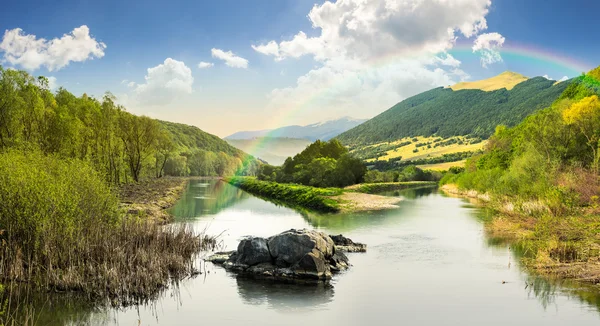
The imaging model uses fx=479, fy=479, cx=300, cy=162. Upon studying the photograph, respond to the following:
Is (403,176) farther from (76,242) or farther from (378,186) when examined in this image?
(76,242)

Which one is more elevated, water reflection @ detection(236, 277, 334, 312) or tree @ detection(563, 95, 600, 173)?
tree @ detection(563, 95, 600, 173)

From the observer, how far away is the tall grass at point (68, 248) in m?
19.6

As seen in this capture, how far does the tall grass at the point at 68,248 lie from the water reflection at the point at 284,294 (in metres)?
3.68

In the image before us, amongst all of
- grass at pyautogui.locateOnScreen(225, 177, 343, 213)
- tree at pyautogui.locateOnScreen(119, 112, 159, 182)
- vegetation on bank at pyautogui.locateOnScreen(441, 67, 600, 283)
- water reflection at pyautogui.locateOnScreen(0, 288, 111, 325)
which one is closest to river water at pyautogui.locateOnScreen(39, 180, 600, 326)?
water reflection at pyautogui.locateOnScreen(0, 288, 111, 325)

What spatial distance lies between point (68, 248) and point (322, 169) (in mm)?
82919

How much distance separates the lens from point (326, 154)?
122000 millimetres

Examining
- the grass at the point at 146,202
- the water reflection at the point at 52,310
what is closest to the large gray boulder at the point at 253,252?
the water reflection at the point at 52,310

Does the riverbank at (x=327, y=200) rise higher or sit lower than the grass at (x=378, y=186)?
lower

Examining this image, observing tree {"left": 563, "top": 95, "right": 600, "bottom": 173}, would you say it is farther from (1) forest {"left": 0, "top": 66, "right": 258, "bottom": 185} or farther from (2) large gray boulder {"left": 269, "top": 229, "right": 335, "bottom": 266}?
(1) forest {"left": 0, "top": 66, "right": 258, "bottom": 185}

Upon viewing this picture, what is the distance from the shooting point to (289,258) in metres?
24.7

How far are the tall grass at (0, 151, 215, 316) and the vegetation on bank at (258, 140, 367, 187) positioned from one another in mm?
76924

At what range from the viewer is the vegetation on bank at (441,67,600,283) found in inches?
999

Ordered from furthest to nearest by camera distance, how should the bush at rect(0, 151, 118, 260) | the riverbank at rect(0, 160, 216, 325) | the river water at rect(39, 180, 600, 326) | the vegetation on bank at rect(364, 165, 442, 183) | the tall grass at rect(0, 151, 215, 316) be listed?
the vegetation on bank at rect(364, 165, 442, 183) → the bush at rect(0, 151, 118, 260) → the tall grass at rect(0, 151, 215, 316) → the riverbank at rect(0, 160, 216, 325) → the river water at rect(39, 180, 600, 326)

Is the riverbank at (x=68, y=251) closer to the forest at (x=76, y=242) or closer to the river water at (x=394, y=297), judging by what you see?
the forest at (x=76, y=242)
